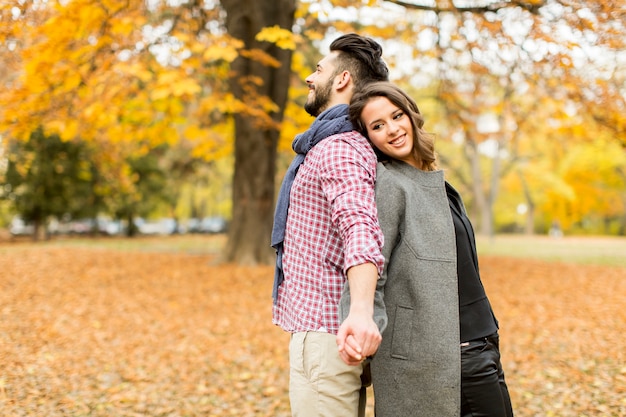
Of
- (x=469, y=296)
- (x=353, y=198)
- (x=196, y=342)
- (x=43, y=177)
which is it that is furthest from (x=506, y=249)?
(x=353, y=198)

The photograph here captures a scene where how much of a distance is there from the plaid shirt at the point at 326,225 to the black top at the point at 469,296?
16.5 inches

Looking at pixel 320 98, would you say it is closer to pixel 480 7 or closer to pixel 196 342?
pixel 196 342

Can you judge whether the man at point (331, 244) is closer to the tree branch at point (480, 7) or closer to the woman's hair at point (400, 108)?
the woman's hair at point (400, 108)

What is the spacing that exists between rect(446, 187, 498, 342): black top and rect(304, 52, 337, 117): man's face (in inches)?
27.9

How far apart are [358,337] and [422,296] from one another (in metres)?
0.33

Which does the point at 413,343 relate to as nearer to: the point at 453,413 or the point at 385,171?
the point at 453,413

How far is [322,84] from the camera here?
7.33 feet

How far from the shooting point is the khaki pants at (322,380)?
1941 millimetres

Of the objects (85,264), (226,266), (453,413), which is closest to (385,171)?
(453,413)

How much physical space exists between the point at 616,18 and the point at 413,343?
538 centimetres

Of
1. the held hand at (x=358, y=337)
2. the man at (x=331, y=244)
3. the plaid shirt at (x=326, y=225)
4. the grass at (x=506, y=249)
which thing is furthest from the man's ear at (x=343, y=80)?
the grass at (x=506, y=249)

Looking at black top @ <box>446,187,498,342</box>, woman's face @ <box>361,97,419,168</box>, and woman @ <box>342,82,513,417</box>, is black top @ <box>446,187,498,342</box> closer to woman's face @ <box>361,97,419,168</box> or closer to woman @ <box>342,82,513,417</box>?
woman @ <box>342,82,513,417</box>

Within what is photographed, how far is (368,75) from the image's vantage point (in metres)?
2.25

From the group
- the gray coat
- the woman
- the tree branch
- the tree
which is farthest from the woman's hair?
the tree
